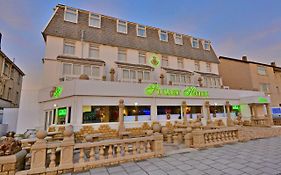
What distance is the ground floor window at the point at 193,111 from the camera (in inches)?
671

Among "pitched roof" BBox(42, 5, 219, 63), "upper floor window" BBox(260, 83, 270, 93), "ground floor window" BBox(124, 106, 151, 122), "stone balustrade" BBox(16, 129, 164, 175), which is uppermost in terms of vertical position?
"pitched roof" BBox(42, 5, 219, 63)

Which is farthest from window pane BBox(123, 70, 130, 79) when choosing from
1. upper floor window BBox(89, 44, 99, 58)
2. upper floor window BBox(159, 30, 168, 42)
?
upper floor window BBox(159, 30, 168, 42)

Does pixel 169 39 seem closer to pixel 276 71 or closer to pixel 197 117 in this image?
pixel 197 117

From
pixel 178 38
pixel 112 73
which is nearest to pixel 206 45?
pixel 178 38

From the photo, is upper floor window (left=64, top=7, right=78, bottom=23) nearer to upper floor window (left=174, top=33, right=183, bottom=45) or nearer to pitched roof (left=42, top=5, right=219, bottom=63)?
pitched roof (left=42, top=5, right=219, bottom=63)

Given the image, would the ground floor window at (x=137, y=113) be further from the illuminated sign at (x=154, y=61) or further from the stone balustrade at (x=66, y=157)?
the stone balustrade at (x=66, y=157)

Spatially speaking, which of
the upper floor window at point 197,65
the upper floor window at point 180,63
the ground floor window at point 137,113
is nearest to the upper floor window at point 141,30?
the upper floor window at point 180,63

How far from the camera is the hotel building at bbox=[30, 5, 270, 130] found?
12586 millimetres

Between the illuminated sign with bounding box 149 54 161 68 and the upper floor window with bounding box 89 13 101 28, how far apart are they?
728 cm

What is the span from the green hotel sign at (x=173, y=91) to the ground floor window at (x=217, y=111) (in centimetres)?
241

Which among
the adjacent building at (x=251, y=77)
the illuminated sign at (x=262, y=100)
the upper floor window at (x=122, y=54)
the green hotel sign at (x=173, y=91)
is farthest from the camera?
the adjacent building at (x=251, y=77)

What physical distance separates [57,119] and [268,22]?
1247 inches

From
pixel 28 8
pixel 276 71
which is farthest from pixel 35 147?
pixel 276 71

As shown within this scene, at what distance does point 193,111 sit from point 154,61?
7832 mm
